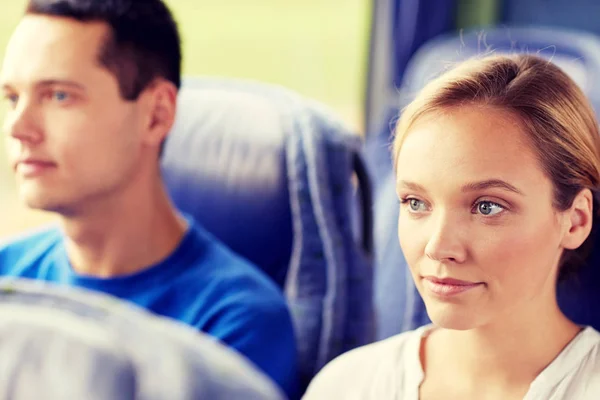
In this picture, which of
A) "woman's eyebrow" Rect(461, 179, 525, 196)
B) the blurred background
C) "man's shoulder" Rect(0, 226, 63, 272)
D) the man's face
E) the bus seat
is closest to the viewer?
"woman's eyebrow" Rect(461, 179, 525, 196)

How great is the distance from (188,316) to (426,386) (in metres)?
0.30

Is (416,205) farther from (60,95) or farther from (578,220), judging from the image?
(60,95)

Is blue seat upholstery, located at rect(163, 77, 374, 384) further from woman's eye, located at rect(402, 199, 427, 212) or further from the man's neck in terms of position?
woman's eye, located at rect(402, 199, 427, 212)

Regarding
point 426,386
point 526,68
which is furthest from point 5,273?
point 526,68

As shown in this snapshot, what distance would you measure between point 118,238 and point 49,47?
8.7 inches

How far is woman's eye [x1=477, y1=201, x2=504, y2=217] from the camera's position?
67 centimetres

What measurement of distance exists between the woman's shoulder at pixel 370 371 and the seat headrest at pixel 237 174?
→ 15.0 inches

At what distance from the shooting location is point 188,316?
92cm

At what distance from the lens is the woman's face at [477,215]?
2.19 feet

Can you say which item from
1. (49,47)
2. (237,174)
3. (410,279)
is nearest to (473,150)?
(410,279)

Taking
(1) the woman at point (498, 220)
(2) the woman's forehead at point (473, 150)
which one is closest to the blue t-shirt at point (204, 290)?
(1) the woman at point (498, 220)

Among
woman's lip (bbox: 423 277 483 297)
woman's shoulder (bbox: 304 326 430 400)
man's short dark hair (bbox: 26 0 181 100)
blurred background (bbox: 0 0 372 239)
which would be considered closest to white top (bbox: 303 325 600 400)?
woman's shoulder (bbox: 304 326 430 400)

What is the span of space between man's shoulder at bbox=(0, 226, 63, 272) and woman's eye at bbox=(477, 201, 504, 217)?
531 mm

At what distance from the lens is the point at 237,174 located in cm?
119
